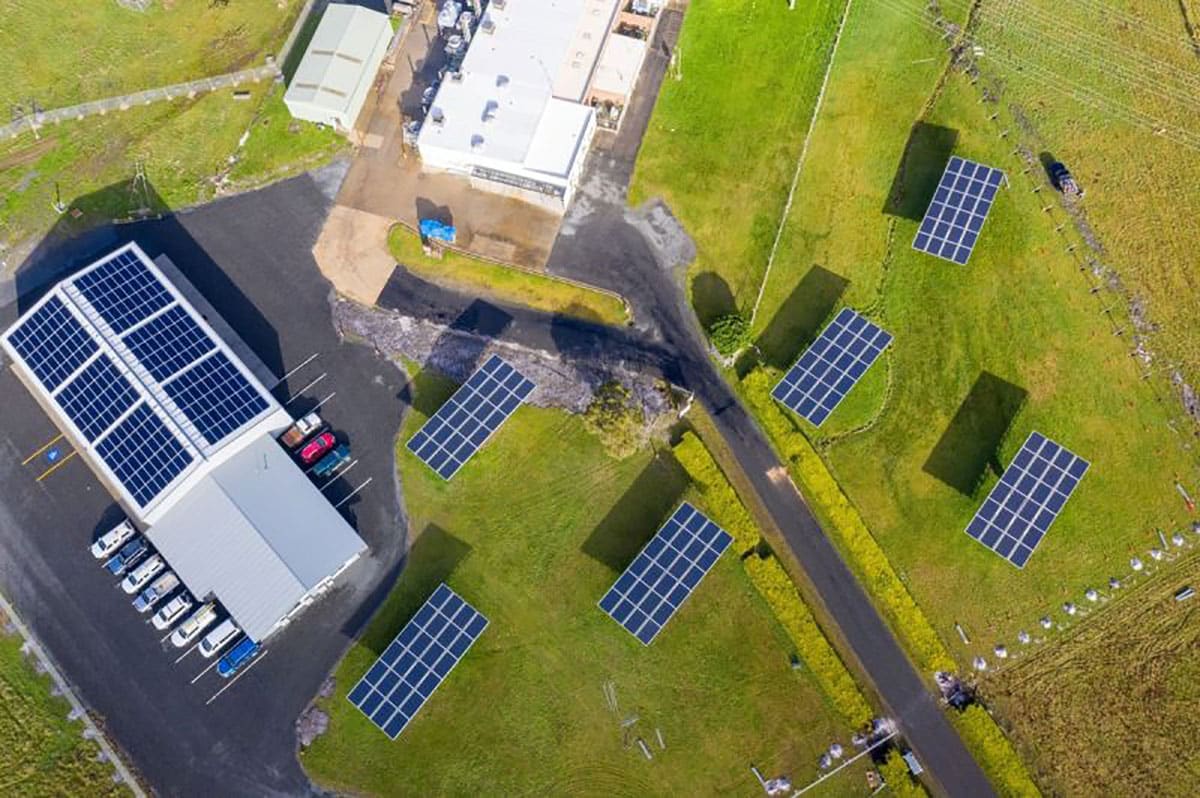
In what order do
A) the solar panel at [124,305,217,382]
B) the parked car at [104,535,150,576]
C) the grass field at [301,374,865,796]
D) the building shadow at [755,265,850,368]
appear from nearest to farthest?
the grass field at [301,374,865,796] → the parked car at [104,535,150,576] → the solar panel at [124,305,217,382] → the building shadow at [755,265,850,368]

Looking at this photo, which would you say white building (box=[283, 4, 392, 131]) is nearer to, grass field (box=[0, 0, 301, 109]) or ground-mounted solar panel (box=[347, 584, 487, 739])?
grass field (box=[0, 0, 301, 109])

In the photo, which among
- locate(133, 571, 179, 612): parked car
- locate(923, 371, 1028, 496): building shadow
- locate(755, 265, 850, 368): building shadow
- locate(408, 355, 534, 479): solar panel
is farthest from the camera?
locate(755, 265, 850, 368): building shadow

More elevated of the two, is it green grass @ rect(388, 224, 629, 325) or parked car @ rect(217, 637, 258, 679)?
green grass @ rect(388, 224, 629, 325)

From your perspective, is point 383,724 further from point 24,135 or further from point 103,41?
point 103,41

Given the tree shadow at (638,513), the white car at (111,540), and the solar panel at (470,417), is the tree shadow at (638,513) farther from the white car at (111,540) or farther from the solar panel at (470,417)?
the white car at (111,540)

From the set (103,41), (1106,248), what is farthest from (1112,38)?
(103,41)

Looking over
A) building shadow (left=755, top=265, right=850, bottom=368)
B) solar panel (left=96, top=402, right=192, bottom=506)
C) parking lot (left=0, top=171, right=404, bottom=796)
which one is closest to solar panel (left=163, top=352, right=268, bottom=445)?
solar panel (left=96, top=402, right=192, bottom=506)
